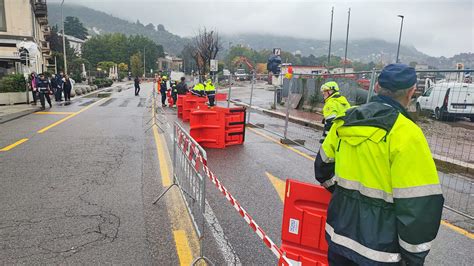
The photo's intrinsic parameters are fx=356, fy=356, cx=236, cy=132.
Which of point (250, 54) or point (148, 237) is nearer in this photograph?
point (148, 237)

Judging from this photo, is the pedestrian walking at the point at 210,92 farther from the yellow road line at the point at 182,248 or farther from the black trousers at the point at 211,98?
the yellow road line at the point at 182,248

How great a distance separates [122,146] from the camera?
918 centimetres

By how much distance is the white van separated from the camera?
5.89m

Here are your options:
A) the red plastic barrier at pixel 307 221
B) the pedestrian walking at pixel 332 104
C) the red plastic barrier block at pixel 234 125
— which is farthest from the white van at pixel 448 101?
the red plastic barrier block at pixel 234 125

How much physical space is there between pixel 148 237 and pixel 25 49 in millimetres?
22809

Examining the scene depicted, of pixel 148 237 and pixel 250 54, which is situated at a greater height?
pixel 250 54

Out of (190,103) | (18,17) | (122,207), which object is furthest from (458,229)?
(18,17)

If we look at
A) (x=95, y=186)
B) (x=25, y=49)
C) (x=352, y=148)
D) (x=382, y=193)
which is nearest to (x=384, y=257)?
(x=382, y=193)

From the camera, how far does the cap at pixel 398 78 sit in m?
2.08

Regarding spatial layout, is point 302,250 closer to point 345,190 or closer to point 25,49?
point 345,190

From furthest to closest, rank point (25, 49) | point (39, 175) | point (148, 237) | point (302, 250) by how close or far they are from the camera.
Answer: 1. point (25, 49)
2. point (39, 175)
3. point (148, 237)
4. point (302, 250)

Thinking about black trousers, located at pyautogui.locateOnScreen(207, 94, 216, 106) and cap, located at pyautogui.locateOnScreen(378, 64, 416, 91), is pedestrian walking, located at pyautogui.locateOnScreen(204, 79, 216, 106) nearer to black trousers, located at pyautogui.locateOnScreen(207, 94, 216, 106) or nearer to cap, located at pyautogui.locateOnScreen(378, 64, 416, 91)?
black trousers, located at pyautogui.locateOnScreen(207, 94, 216, 106)

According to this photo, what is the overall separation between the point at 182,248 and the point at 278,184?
2.83 meters

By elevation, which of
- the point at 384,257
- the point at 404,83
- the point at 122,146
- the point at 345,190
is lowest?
the point at 122,146
